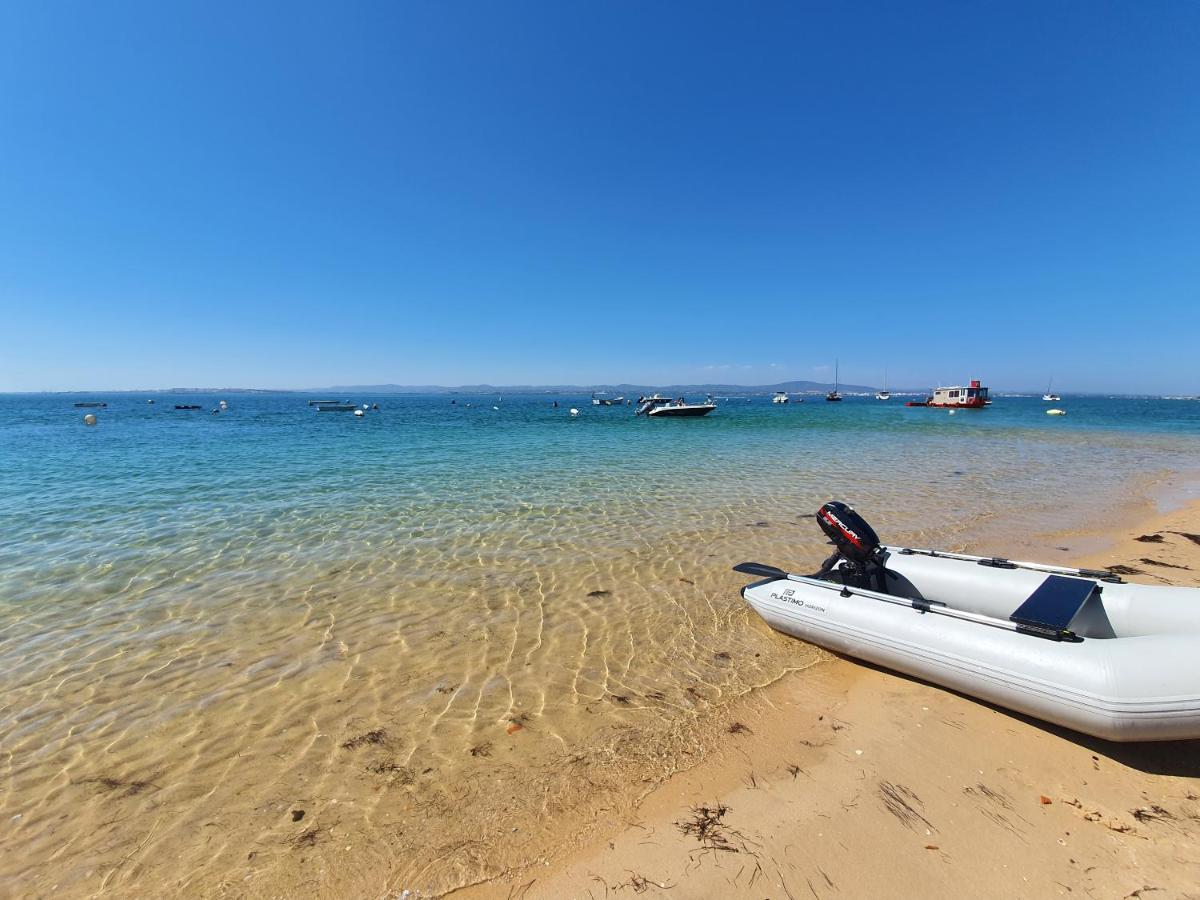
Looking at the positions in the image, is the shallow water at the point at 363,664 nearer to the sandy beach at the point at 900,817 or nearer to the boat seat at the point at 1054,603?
the sandy beach at the point at 900,817

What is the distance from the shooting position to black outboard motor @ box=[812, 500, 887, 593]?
5492 mm

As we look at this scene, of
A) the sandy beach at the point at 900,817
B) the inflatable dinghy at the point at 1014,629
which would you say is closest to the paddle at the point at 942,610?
the inflatable dinghy at the point at 1014,629

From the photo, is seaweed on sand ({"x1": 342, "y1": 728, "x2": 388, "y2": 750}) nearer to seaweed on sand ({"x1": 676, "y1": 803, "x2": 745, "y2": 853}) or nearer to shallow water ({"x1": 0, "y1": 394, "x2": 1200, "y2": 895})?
shallow water ({"x1": 0, "y1": 394, "x2": 1200, "y2": 895})

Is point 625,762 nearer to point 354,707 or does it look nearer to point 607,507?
point 354,707

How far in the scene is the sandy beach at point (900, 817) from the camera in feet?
8.84

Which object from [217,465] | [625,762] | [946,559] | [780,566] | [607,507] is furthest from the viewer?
[217,465]

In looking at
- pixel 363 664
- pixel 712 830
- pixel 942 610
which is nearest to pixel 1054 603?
pixel 942 610

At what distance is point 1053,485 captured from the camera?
1456 centimetres

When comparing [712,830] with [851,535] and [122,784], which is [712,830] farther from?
[122,784]

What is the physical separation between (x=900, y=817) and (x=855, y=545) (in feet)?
9.48

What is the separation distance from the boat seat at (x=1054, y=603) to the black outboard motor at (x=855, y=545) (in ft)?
4.26

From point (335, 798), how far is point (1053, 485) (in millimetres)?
19039

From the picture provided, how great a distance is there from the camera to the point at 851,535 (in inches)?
216

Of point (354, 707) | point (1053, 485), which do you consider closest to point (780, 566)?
point (354, 707)
